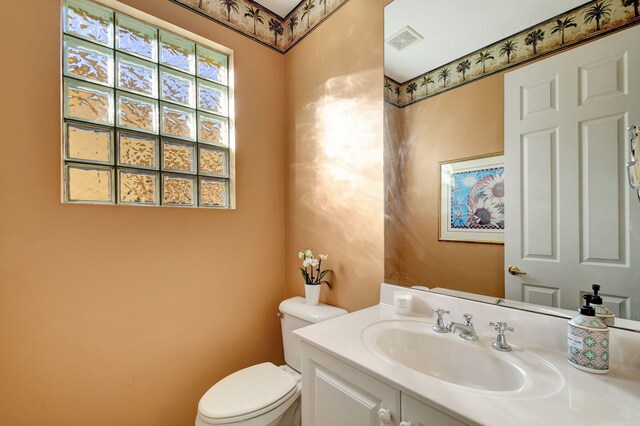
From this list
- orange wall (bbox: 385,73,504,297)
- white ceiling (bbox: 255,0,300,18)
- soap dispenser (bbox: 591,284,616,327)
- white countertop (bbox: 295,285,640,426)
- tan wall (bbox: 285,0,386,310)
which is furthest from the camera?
white ceiling (bbox: 255,0,300,18)

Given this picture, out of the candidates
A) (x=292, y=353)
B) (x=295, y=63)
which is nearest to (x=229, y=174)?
(x=295, y=63)

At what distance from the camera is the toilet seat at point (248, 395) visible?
3.55 feet

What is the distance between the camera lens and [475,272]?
1041 mm

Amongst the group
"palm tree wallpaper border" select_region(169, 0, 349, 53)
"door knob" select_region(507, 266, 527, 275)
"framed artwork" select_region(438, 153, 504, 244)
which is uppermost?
"palm tree wallpaper border" select_region(169, 0, 349, 53)

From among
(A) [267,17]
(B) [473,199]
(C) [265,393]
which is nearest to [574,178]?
(B) [473,199]

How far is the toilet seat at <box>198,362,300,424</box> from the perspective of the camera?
3.55ft

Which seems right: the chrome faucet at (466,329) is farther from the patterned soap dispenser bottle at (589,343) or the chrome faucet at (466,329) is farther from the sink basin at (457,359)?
the patterned soap dispenser bottle at (589,343)

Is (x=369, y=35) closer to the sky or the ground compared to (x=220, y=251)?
closer to the sky

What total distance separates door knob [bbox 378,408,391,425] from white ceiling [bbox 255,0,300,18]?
6.85 feet

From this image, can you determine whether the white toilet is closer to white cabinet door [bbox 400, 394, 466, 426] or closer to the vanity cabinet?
the vanity cabinet

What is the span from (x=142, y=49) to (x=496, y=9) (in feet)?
5.14

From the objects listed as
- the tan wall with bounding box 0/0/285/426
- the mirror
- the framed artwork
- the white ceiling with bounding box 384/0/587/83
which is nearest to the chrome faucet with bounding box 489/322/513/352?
the mirror

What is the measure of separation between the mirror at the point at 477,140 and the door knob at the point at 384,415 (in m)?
0.56

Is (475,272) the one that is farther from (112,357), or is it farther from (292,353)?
(112,357)
